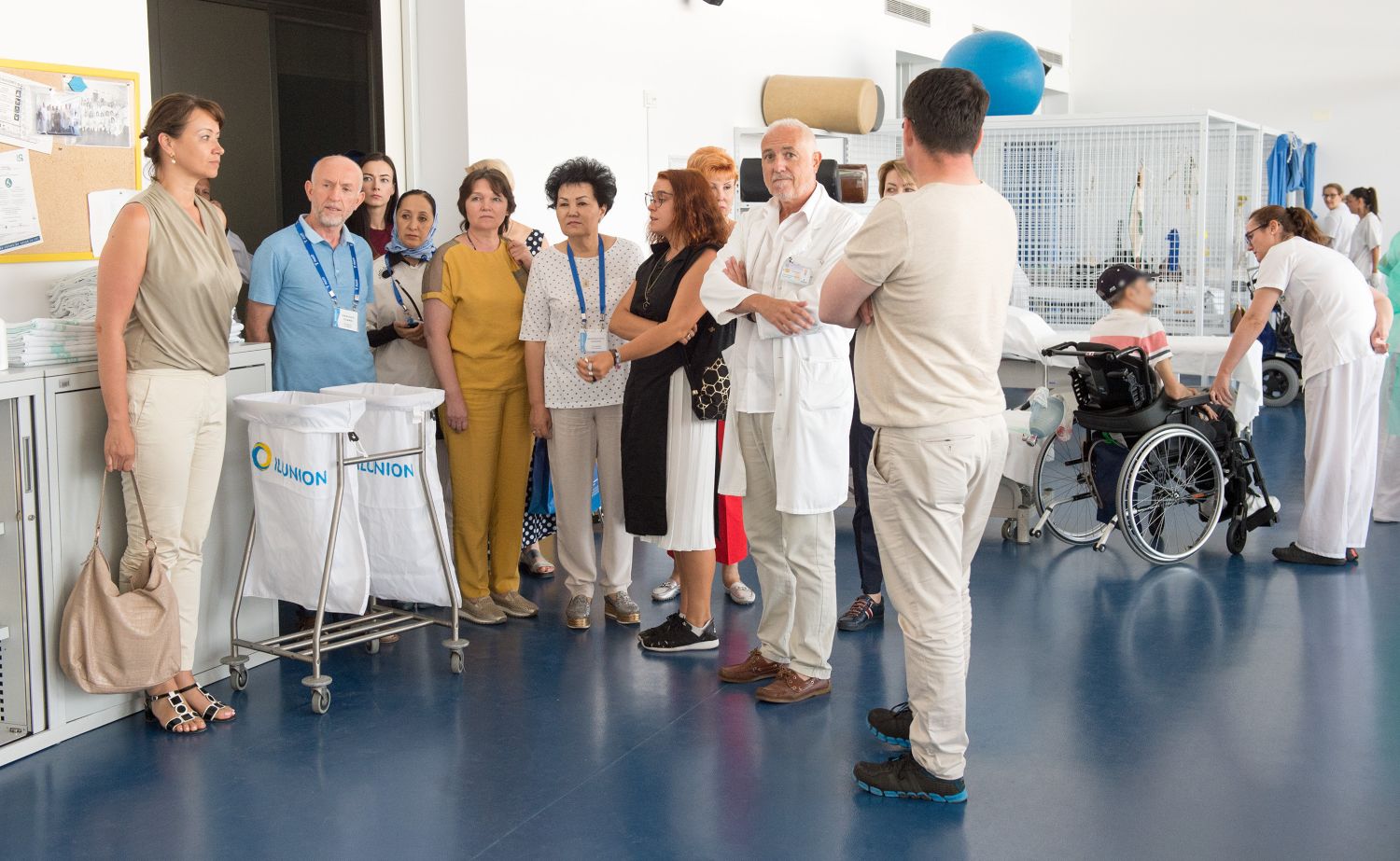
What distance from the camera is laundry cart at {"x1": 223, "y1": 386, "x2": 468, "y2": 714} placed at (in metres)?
3.71

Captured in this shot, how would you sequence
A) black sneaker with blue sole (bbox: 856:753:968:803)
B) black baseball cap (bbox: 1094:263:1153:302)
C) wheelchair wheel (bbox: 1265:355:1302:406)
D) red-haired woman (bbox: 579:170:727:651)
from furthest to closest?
wheelchair wheel (bbox: 1265:355:1302:406) < black baseball cap (bbox: 1094:263:1153:302) < red-haired woman (bbox: 579:170:727:651) < black sneaker with blue sole (bbox: 856:753:968:803)

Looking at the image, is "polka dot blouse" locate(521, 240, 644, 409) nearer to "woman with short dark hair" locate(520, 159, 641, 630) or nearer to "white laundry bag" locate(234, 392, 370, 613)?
"woman with short dark hair" locate(520, 159, 641, 630)

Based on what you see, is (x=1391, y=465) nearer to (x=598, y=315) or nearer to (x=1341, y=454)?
(x=1341, y=454)

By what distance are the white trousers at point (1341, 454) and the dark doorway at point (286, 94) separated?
14.1 feet

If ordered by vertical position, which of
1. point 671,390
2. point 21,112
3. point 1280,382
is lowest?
point 1280,382

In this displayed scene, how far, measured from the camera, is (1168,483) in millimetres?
5281

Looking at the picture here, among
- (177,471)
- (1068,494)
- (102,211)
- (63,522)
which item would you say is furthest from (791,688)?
(1068,494)

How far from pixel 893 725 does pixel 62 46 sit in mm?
3157

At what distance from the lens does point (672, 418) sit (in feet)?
13.2

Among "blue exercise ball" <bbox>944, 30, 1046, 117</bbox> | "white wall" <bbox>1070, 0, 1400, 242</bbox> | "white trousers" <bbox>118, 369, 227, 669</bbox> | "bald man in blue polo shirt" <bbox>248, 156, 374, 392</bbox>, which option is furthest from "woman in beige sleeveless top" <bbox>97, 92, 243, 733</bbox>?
"white wall" <bbox>1070, 0, 1400, 242</bbox>

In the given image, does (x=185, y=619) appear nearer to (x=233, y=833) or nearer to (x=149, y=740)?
(x=149, y=740)

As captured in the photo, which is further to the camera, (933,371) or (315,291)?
(315,291)

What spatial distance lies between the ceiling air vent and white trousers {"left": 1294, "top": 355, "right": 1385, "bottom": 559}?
6.96m

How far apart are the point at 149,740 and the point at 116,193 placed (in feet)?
5.80
